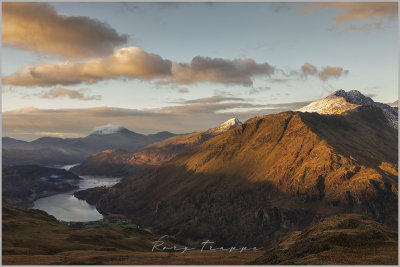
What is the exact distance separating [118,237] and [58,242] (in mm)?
32201

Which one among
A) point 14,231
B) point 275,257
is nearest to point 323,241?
point 275,257

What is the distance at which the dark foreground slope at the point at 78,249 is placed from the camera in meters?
78.0

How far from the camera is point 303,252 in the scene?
60.0m

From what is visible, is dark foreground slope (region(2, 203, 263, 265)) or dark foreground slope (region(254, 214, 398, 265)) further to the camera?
dark foreground slope (region(2, 203, 263, 265))

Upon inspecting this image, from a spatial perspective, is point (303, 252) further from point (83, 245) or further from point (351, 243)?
point (83, 245)

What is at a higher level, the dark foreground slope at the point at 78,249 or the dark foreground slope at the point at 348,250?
the dark foreground slope at the point at 348,250

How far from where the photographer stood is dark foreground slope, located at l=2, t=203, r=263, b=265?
3071 inches

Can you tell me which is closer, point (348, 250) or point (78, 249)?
point (348, 250)

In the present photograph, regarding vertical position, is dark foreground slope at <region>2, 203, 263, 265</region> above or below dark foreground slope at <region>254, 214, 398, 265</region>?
below

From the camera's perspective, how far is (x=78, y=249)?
356 ft

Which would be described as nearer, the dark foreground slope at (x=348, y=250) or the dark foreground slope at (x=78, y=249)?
the dark foreground slope at (x=348, y=250)

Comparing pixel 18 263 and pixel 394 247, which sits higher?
pixel 394 247

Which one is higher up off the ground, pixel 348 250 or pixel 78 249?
pixel 348 250

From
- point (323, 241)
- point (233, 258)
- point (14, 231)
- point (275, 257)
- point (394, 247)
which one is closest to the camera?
point (394, 247)
